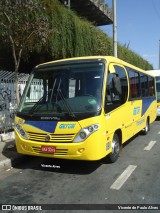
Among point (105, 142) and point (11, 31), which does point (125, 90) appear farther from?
point (11, 31)

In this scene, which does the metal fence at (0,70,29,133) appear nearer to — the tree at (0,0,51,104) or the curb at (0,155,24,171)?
the tree at (0,0,51,104)

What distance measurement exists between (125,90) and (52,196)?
4.06 meters

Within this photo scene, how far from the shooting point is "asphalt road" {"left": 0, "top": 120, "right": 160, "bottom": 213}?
4.93 m

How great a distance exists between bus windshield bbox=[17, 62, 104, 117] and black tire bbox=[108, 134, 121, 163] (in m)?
1.35

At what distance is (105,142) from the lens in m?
6.52

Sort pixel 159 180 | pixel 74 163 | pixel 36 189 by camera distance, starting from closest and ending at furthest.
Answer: pixel 36 189
pixel 159 180
pixel 74 163

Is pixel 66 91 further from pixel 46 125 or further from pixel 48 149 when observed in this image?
pixel 48 149

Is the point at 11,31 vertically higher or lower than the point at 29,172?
higher

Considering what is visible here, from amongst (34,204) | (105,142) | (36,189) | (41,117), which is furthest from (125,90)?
(34,204)

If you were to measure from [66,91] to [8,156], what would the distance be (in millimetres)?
2357

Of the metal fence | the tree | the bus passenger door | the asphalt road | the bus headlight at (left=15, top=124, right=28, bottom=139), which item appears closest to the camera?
the asphalt road

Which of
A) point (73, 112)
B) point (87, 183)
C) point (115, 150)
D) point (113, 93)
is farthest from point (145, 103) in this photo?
point (87, 183)

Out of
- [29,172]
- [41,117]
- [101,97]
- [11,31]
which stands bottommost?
[29,172]

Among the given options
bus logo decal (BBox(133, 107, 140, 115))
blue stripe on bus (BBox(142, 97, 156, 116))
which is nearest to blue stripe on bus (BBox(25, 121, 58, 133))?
bus logo decal (BBox(133, 107, 140, 115))
